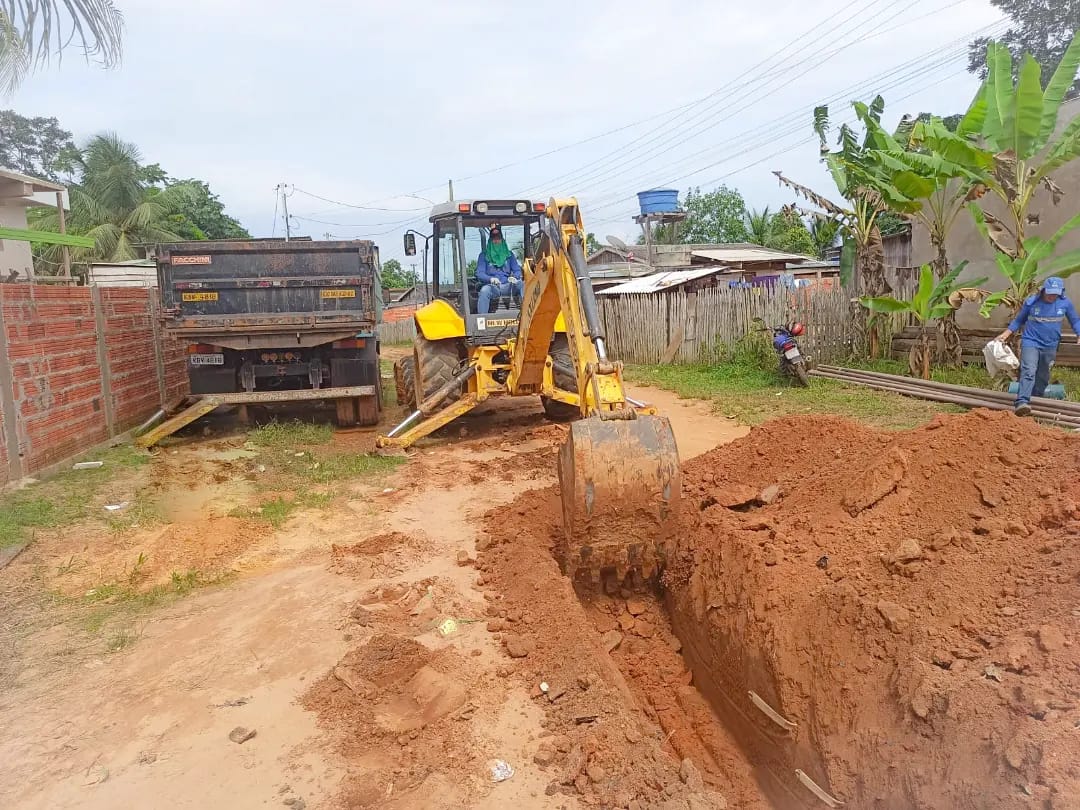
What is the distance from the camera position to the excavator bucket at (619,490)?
14.0 ft

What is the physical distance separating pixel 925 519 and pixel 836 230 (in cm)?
1151

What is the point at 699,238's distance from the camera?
38906 mm

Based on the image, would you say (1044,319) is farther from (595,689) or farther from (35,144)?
(35,144)

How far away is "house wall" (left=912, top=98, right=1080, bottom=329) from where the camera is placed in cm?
1159

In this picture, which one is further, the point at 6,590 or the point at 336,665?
the point at 6,590

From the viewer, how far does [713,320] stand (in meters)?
15.5

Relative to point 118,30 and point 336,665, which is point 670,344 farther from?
point 336,665

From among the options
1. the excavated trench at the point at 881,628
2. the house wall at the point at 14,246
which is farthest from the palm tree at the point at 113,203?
the excavated trench at the point at 881,628

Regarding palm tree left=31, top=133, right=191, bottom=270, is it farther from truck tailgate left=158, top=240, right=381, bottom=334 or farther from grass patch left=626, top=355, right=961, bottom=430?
grass patch left=626, top=355, right=961, bottom=430

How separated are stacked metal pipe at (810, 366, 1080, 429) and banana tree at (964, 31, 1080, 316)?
1246 mm

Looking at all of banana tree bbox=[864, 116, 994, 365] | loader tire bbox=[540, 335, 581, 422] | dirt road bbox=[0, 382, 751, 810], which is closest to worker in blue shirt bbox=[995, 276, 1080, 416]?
banana tree bbox=[864, 116, 994, 365]

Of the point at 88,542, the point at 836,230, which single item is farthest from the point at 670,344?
the point at 88,542

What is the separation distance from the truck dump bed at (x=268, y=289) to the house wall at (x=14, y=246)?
318 inches

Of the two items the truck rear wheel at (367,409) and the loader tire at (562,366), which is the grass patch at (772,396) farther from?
the truck rear wheel at (367,409)
